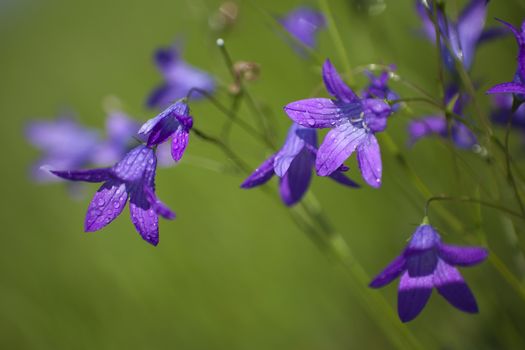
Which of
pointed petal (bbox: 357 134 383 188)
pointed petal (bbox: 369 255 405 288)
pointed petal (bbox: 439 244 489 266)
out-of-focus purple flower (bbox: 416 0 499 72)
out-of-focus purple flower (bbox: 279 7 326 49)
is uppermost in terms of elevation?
out-of-focus purple flower (bbox: 279 7 326 49)

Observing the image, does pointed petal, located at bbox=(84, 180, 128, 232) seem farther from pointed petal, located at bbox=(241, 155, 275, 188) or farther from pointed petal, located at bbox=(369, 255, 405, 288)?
pointed petal, located at bbox=(369, 255, 405, 288)

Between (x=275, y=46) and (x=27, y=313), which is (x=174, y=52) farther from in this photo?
(x=275, y=46)

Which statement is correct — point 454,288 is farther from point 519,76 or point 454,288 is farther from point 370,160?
point 519,76

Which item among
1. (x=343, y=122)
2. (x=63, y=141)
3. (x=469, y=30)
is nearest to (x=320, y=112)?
(x=343, y=122)

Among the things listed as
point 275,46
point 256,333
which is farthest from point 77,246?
point 275,46

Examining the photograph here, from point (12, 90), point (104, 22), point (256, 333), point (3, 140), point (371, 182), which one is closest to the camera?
point (371, 182)

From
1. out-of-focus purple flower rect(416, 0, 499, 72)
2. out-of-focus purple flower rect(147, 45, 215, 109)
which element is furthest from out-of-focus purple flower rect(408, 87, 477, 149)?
out-of-focus purple flower rect(147, 45, 215, 109)
